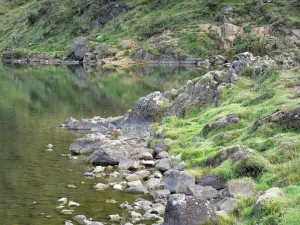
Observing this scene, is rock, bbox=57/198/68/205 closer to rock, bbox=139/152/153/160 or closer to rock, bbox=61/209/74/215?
rock, bbox=61/209/74/215

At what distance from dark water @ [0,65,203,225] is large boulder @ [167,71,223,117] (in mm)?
9841

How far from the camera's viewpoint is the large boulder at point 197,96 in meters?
43.1

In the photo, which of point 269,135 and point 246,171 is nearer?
point 246,171

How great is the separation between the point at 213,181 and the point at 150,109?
72.2ft

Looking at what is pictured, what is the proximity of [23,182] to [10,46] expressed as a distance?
181356 mm

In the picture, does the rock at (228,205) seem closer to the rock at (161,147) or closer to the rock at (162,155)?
the rock at (162,155)

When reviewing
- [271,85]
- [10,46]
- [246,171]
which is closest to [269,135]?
[246,171]

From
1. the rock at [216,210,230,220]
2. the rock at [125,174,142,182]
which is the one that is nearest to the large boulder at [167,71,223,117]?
the rock at [125,174,142,182]

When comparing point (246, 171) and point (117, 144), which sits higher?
point (246, 171)

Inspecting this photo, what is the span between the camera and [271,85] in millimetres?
38531

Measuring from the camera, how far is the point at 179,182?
963 inches

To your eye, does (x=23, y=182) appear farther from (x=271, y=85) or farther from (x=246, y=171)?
(x=271, y=85)

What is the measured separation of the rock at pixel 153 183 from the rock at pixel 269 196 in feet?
26.5

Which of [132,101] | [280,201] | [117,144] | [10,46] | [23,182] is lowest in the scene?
[10,46]
